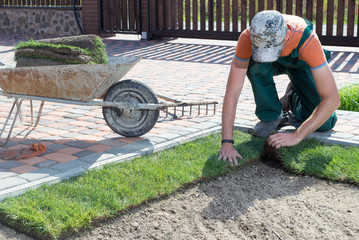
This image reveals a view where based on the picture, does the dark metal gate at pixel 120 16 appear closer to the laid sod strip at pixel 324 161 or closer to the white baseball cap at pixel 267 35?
the laid sod strip at pixel 324 161

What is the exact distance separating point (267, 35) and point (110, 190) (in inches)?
57.6

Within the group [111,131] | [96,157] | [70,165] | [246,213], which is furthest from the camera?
[111,131]

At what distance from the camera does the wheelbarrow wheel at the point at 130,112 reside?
4613 mm

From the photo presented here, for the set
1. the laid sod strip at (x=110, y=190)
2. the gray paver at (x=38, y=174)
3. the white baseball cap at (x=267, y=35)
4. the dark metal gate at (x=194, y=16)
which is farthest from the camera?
the dark metal gate at (x=194, y=16)

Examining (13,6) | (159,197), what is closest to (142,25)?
(13,6)

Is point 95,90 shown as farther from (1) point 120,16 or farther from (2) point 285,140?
(1) point 120,16

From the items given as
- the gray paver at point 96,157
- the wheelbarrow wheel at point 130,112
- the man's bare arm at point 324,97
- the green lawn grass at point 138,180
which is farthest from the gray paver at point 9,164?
the man's bare arm at point 324,97

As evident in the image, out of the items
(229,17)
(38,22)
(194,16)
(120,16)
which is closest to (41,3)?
(38,22)

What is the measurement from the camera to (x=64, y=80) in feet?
14.5

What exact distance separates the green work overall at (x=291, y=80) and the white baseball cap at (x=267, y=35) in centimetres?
56

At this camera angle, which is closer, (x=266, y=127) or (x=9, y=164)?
(x=9, y=164)

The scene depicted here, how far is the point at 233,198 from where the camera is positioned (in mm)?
3430

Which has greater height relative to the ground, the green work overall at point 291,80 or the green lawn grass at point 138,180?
the green work overall at point 291,80

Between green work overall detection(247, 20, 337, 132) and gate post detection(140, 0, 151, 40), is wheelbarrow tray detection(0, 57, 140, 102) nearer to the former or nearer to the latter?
green work overall detection(247, 20, 337, 132)
